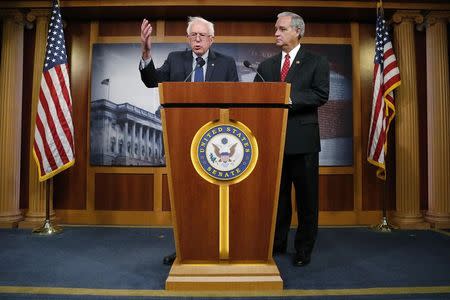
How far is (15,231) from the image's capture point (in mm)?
3459

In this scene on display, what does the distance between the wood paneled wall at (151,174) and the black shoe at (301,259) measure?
5.27 ft

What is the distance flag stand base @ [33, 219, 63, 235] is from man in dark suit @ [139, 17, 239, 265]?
1.62 meters

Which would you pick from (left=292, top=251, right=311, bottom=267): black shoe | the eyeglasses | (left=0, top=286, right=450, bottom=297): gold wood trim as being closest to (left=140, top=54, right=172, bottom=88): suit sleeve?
the eyeglasses

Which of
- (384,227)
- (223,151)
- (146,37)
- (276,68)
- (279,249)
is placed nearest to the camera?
(223,151)

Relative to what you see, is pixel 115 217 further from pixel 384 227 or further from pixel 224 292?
pixel 384 227

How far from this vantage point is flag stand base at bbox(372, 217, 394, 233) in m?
3.50

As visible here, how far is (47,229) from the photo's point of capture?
3369 mm

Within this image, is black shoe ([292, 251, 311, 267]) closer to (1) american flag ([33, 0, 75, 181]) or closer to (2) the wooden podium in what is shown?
(2) the wooden podium

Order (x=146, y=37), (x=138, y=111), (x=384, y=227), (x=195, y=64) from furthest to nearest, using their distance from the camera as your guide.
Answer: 1. (x=138, y=111)
2. (x=384, y=227)
3. (x=195, y=64)
4. (x=146, y=37)

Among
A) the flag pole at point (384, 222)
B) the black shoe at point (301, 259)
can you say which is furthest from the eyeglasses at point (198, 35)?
the flag pole at point (384, 222)

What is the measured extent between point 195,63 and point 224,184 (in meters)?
0.89

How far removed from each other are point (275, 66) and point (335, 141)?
5.67 ft

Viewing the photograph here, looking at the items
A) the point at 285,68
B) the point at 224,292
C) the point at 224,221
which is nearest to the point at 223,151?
the point at 224,221

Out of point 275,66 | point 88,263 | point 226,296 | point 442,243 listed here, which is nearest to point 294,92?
point 275,66
